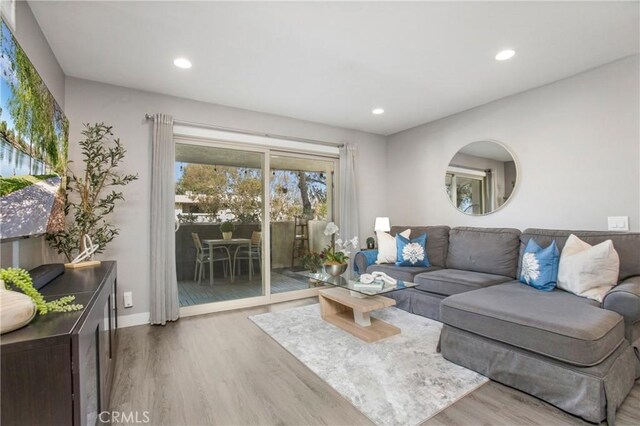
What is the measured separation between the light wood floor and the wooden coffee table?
683 millimetres

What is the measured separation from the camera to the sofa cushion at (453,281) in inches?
114

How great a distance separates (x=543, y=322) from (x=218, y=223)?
3390mm

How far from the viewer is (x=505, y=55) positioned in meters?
2.63

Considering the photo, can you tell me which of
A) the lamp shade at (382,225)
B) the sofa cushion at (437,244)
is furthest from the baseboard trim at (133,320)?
the sofa cushion at (437,244)

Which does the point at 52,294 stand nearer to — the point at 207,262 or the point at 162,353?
the point at 162,353

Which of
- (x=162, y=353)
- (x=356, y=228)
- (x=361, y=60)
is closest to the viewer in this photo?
(x=162, y=353)

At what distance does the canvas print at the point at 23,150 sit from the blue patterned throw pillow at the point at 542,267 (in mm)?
3536

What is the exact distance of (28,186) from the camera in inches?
60.4

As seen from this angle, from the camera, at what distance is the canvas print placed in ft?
4.59

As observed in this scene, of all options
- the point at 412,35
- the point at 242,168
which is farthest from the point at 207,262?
the point at 412,35

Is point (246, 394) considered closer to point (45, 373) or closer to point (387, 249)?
point (45, 373)

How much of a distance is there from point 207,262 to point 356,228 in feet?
7.33

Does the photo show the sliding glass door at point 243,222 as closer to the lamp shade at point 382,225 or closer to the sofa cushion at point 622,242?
the lamp shade at point 382,225

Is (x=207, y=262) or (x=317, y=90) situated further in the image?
(x=207, y=262)
